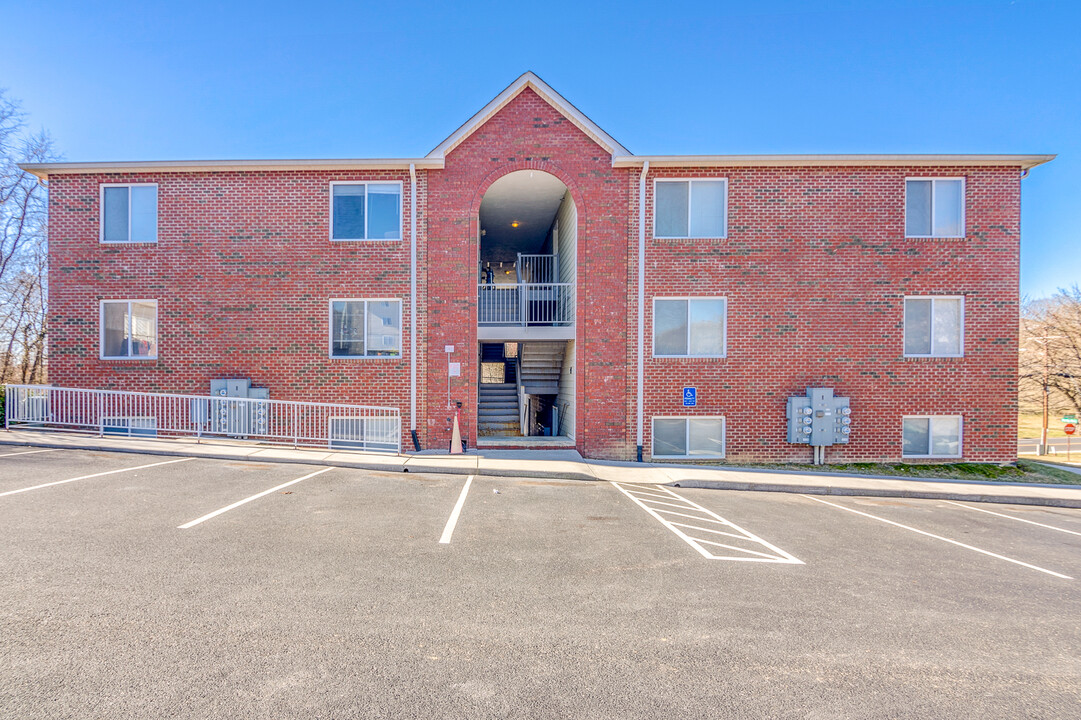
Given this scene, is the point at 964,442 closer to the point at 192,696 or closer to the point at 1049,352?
the point at 192,696

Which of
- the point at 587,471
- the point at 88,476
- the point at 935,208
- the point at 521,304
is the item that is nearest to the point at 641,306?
the point at 521,304

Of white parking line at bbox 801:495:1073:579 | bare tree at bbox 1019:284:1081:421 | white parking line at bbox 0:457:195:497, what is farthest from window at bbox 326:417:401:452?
bare tree at bbox 1019:284:1081:421

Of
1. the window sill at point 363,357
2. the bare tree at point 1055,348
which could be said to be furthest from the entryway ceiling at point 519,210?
the bare tree at point 1055,348

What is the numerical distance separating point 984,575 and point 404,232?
12422mm

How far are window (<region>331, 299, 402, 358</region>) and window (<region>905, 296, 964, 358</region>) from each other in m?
13.6

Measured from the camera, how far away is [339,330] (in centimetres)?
1212

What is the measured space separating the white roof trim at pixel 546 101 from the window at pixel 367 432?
7007 millimetres

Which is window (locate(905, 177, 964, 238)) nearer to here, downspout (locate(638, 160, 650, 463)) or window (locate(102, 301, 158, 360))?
downspout (locate(638, 160, 650, 463))

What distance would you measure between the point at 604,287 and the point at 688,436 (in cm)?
450

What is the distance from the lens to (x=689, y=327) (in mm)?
12086

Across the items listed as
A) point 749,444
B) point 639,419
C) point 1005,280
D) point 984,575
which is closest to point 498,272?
point 639,419

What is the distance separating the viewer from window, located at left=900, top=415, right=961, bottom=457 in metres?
12.0

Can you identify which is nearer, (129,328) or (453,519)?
(453,519)

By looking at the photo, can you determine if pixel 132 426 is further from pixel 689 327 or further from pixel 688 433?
pixel 689 327
